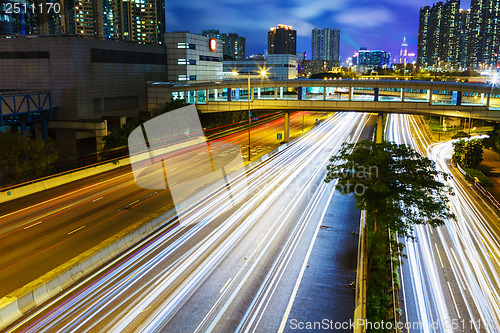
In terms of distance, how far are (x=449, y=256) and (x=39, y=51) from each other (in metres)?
54.8

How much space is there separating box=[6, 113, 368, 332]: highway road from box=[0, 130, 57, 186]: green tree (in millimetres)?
15477

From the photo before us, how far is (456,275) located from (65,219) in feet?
74.4

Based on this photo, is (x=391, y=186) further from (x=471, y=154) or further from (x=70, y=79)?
(x=70, y=79)

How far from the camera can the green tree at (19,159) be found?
30.9 meters

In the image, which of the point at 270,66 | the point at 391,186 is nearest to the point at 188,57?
the point at 391,186

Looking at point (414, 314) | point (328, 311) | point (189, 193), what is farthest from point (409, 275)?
point (189, 193)

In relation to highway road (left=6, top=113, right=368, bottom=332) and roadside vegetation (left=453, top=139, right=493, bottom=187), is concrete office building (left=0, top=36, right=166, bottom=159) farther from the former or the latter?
roadside vegetation (left=453, top=139, right=493, bottom=187)

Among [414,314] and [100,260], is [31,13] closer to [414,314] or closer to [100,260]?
[100,260]

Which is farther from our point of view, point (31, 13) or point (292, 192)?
point (31, 13)

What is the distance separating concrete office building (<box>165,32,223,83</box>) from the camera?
74.5m

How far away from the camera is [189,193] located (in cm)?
3025

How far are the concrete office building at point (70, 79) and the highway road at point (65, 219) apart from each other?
20.4 m

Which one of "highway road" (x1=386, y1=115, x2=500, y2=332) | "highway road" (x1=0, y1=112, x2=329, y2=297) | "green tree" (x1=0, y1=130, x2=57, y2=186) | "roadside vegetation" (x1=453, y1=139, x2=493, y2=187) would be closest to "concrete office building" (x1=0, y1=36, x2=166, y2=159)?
"green tree" (x1=0, y1=130, x2=57, y2=186)

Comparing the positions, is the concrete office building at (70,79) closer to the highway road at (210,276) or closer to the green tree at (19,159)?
the green tree at (19,159)
